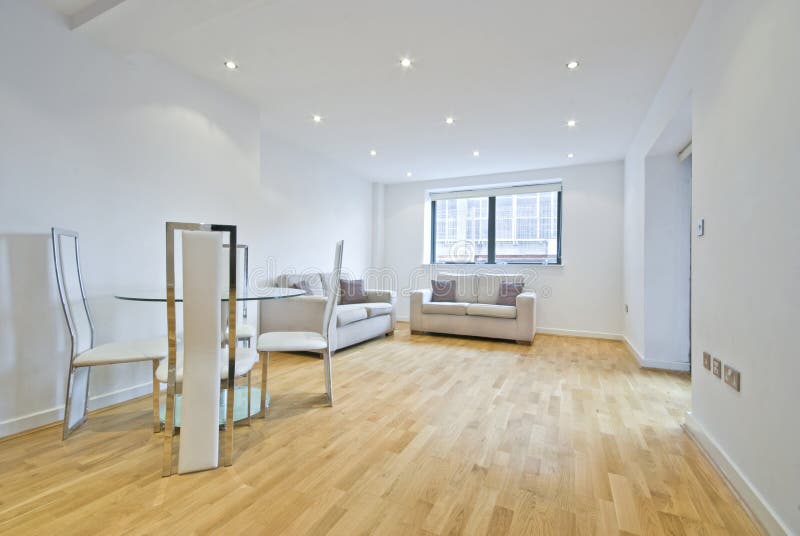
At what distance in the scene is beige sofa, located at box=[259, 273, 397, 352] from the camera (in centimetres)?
386

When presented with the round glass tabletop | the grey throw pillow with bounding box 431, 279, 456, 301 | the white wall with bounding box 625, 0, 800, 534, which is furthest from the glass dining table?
the grey throw pillow with bounding box 431, 279, 456, 301

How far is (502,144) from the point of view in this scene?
4.48 m

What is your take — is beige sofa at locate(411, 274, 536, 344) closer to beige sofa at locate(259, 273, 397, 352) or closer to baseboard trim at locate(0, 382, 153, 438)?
beige sofa at locate(259, 273, 397, 352)

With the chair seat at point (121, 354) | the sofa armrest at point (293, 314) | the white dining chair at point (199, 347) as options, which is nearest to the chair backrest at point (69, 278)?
the chair seat at point (121, 354)

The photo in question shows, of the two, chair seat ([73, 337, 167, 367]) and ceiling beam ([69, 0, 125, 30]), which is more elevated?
ceiling beam ([69, 0, 125, 30])

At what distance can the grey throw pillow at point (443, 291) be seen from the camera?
5384mm

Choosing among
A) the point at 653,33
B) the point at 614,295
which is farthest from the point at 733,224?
the point at 614,295

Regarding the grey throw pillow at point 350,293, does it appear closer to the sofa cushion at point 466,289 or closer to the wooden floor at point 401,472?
the sofa cushion at point 466,289

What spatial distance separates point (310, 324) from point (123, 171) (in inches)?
81.1

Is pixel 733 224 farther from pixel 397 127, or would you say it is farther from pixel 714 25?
pixel 397 127

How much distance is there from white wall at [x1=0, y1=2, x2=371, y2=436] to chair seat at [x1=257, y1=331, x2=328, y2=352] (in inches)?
40.4

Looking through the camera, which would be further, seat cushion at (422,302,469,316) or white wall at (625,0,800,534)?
seat cushion at (422,302,469,316)

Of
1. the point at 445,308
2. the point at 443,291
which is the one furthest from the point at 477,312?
the point at 443,291

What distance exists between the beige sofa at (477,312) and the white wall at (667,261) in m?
1.32
